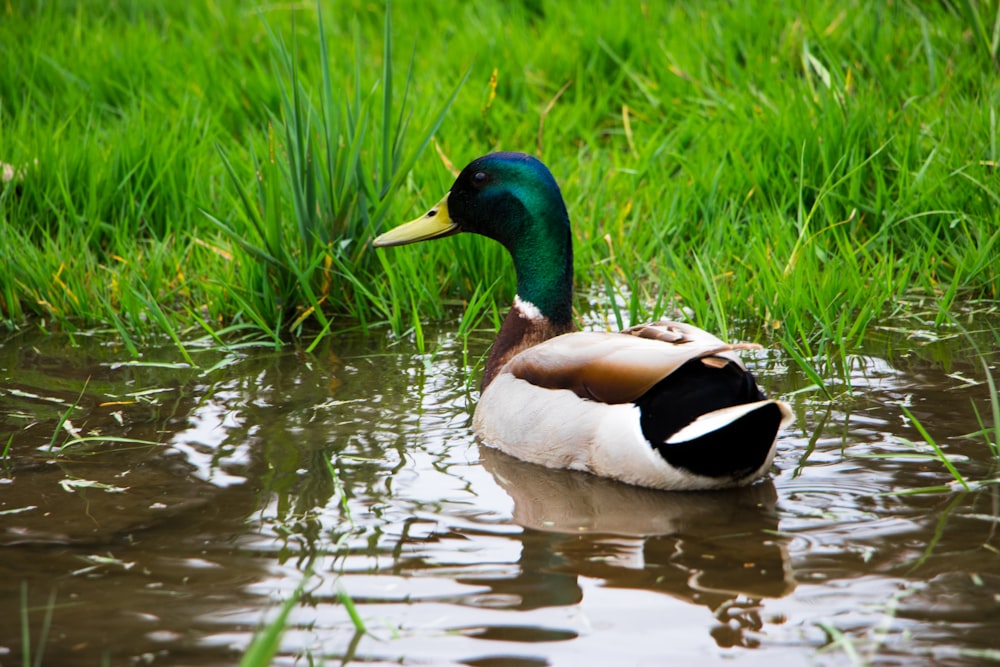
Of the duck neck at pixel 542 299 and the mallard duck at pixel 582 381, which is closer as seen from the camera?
the mallard duck at pixel 582 381

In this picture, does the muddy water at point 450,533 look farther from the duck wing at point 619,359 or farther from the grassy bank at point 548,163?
the grassy bank at point 548,163

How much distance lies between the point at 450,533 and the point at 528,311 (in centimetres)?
119

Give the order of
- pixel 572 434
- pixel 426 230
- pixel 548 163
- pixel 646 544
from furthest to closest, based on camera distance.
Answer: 1. pixel 548 163
2. pixel 426 230
3. pixel 572 434
4. pixel 646 544

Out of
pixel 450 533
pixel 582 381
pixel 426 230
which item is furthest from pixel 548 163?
pixel 450 533

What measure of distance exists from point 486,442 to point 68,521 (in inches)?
48.0

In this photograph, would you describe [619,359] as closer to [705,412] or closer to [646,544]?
[705,412]

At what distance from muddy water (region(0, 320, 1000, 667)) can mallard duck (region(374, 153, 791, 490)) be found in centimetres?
9

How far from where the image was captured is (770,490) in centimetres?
321

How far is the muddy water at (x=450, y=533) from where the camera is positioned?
245 cm

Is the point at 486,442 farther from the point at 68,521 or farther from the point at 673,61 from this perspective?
the point at 673,61

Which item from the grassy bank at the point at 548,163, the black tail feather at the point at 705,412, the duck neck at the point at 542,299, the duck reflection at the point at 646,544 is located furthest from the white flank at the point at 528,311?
the black tail feather at the point at 705,412

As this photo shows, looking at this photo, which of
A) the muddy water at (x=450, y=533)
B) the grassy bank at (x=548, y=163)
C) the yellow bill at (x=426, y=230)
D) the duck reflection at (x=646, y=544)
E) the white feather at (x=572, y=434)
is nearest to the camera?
the muddy water at (x=450, y=533)

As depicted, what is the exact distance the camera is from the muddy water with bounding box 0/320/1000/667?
→ 245cm

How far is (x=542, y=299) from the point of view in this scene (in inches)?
157
